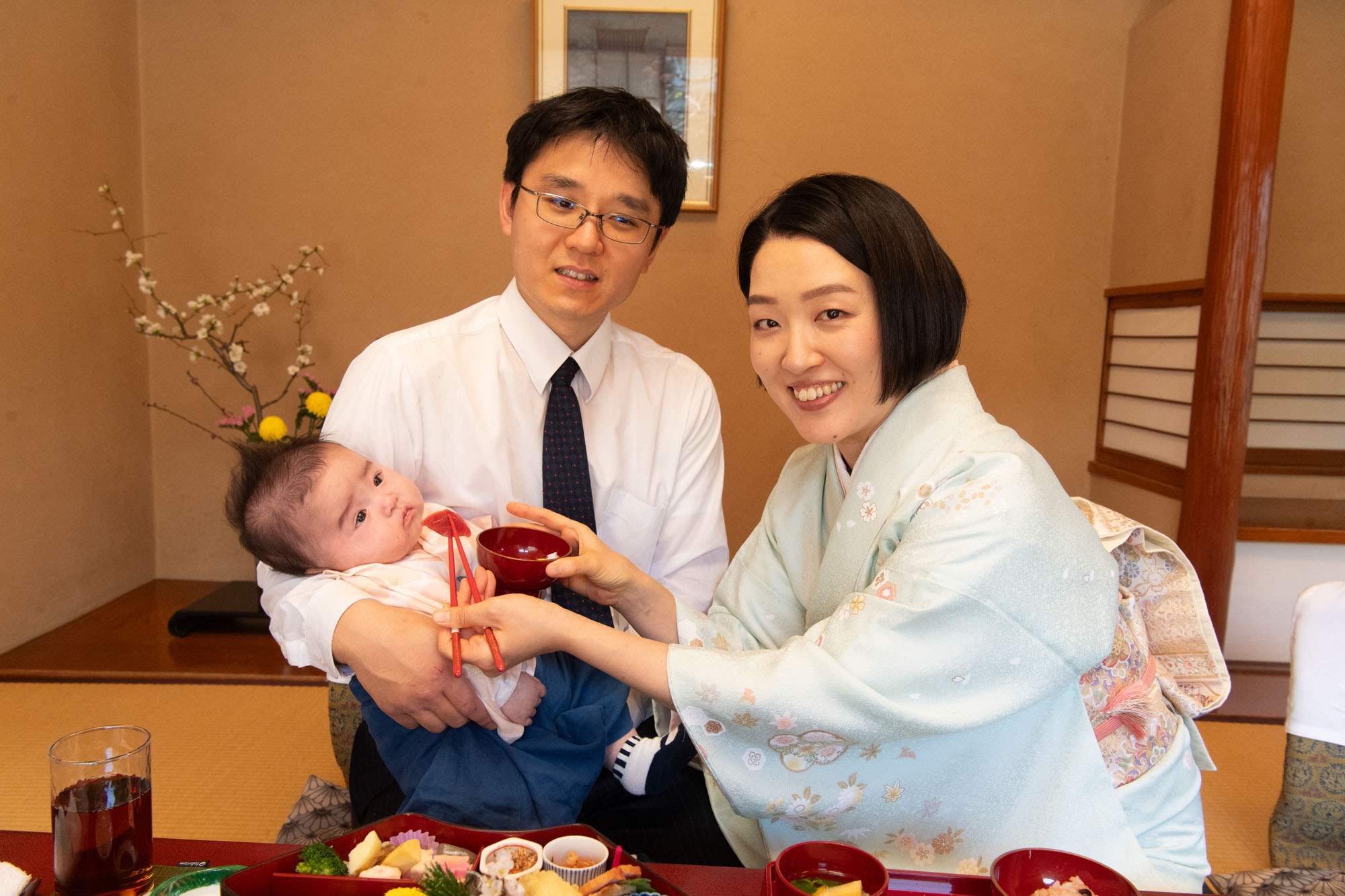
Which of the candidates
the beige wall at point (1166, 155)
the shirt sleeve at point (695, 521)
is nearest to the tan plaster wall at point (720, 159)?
the beige wall at point (1166, 155)

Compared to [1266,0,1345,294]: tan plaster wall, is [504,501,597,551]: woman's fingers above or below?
below

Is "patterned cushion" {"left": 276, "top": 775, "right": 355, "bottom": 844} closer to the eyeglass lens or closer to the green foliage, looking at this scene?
the green foliage

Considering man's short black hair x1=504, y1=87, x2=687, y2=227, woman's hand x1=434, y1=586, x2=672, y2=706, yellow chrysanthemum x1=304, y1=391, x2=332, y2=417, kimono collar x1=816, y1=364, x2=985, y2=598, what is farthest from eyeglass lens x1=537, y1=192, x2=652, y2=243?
yellow chrysanthemum x1=304, y1=391, x2=332, y2=417

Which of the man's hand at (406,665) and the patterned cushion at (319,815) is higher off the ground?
the man's hand at (406,665)

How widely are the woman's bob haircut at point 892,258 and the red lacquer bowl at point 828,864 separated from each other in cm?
76

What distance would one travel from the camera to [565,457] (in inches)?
77.5

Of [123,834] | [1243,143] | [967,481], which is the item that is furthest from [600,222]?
[1243,143]

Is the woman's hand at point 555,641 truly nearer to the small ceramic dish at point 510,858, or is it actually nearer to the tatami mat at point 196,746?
the small ceramic dish at point 510,858

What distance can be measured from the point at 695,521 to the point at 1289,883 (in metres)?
1.35

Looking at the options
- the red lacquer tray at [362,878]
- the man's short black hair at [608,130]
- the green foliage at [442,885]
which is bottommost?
the red lacquer tray at [362,878]

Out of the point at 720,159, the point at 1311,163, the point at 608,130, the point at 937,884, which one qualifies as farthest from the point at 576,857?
the point at 1311,163

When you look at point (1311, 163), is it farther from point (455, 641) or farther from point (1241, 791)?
point (455, 641)

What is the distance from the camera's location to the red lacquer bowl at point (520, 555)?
1.42 m

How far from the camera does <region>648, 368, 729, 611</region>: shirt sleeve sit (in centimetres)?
210
